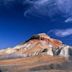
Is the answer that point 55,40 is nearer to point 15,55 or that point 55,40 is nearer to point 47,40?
point 47,40

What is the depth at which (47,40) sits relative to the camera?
81.3 metres

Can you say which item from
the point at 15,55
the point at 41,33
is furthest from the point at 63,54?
the point at 41,33

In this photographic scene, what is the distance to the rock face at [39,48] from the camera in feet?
203

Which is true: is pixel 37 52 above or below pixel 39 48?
below

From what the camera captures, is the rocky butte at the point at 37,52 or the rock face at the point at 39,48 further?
the rock face at the point at 39,48

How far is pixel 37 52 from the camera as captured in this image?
219 ft

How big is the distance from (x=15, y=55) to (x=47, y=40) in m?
18.2

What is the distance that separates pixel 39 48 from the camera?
73.2 meters

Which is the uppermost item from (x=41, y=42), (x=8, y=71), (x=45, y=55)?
(x=41, y=42)

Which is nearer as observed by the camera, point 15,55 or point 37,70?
point 37,70

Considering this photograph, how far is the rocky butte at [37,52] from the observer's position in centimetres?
5340

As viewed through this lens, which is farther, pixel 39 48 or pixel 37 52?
pixel 39 48

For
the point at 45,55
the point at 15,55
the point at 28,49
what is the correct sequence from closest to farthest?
the point at 45,55 < the point at 15,55 < the point at 28,49

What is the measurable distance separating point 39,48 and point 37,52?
254 inches
